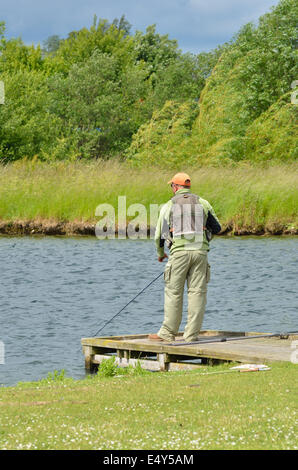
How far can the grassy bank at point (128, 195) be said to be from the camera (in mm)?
31000

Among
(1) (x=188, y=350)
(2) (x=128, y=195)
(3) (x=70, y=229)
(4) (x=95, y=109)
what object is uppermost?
(4) (x=95, y=109)

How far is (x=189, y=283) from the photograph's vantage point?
12.0m

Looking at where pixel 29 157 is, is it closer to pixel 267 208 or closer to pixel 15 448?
pixel 267 208

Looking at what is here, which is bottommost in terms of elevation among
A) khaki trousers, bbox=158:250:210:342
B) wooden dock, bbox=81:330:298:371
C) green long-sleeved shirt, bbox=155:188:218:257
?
wooden dock, bbox=81:330:298:371

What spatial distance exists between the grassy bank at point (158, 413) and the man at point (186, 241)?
2.09 meters

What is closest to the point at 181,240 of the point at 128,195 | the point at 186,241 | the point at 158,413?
the point at 186,241

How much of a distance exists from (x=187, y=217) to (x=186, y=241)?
0.32 m

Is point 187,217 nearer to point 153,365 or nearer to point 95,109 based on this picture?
point 153,365

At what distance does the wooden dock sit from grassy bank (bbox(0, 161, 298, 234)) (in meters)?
17.9

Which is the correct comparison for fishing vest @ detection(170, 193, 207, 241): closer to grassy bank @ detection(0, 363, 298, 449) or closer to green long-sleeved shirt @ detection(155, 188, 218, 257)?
green long-sleeved shirt @ detection(155, 188, 218, 257)

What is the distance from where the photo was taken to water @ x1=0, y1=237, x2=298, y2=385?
586 inches

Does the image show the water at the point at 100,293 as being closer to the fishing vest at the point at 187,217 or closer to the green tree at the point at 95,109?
the fishing vest at the point at 187,217

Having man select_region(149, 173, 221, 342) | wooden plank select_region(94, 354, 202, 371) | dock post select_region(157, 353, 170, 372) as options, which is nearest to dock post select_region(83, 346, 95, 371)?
wooden plank select_region(94, 354, 202, 371)

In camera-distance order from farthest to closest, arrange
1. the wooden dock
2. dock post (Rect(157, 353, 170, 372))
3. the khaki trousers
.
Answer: dock post (Rect(157, 353, 170, 372)) → the khaki trousers → the wooden dock
